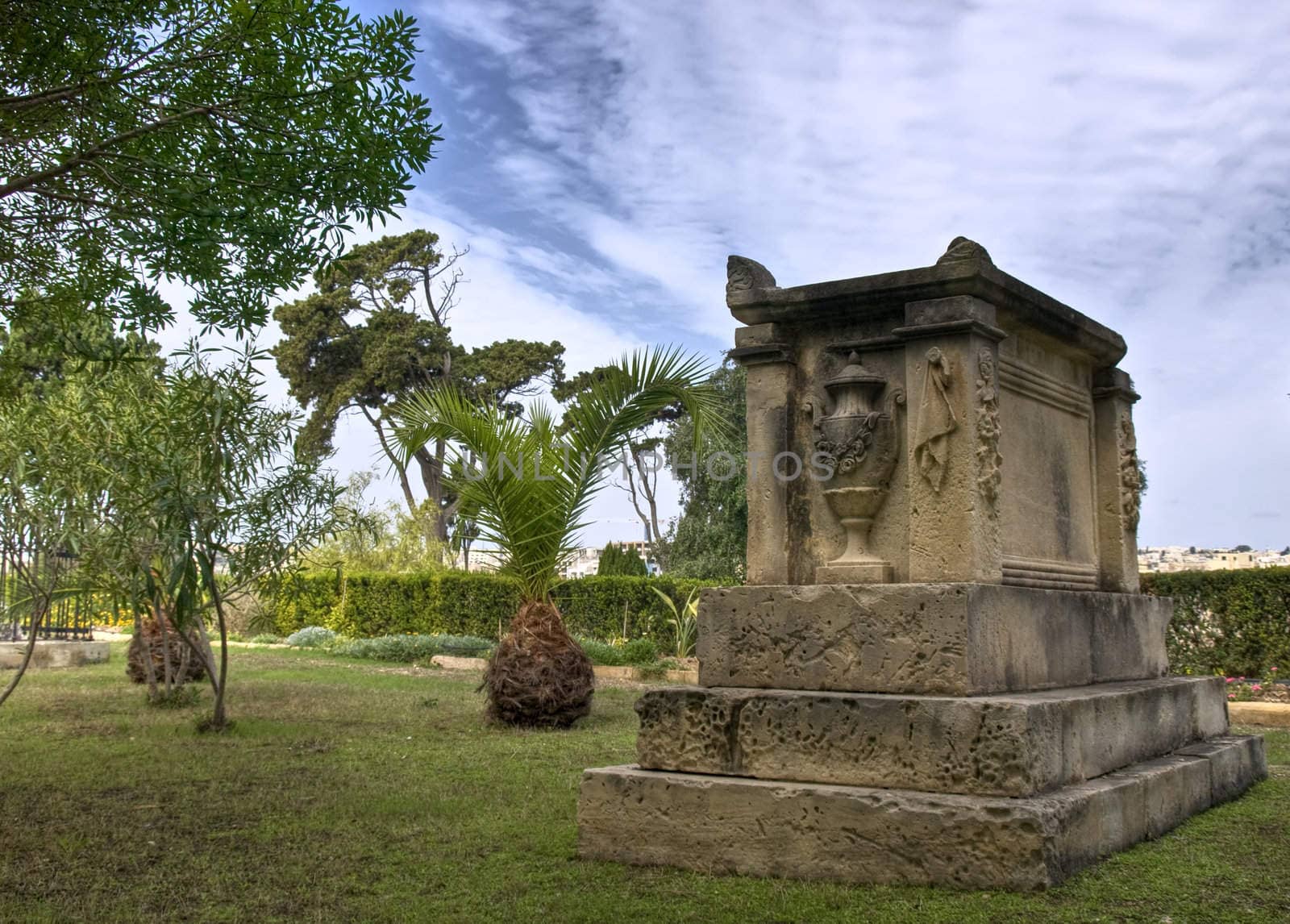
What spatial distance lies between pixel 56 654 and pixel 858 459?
13209mm

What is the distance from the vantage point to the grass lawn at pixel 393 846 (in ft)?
12.7

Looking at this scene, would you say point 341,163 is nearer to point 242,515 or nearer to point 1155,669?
point 242,515

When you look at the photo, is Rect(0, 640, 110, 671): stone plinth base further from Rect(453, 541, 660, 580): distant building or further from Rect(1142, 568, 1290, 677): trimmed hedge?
Rect(1142, 568, 1290, 677): trimmed hedge

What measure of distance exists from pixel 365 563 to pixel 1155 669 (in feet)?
61.5

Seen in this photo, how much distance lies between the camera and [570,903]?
399cm

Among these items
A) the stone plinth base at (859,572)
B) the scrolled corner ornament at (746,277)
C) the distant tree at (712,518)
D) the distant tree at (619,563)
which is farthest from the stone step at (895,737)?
the distant tree at (712,518)

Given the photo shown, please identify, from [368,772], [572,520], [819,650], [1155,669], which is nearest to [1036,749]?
[819,650]

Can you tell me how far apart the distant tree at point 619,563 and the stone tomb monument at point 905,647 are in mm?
12322

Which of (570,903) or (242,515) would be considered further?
(242,515)

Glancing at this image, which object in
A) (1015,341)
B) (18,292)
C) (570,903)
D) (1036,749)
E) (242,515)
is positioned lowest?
(570,903)

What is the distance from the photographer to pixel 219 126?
523 cm

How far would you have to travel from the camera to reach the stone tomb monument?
4191 millimetres

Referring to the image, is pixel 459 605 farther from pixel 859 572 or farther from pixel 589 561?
pixel 859 572

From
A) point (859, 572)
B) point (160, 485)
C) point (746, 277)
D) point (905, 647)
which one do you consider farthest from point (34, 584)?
point (905, 647)
